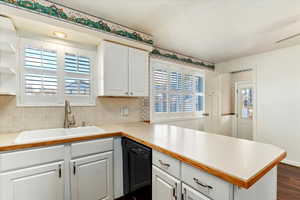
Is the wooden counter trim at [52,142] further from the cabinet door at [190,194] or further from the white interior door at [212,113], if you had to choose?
the white interior door at [212,113]

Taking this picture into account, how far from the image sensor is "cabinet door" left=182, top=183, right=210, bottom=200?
0.87 metres

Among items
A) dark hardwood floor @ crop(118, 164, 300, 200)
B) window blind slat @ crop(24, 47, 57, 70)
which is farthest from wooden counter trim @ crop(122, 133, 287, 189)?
window blind slat @ crop(24, 47, 57, 70)

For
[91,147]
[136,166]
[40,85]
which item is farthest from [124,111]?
[40,85]

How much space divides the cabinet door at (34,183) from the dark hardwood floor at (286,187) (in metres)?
0.80

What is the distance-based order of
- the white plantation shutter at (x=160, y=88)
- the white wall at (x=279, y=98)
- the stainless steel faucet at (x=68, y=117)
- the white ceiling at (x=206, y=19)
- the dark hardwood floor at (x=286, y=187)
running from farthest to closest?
the white plantation shutter at (x=160, y=88) < the white wall at (x=279, y=98) < the stainless steel faucet at (x=68, y=117) < the white ceiling at (x=206, y=19) < the dark hardwood floor at (x=286, y=187)

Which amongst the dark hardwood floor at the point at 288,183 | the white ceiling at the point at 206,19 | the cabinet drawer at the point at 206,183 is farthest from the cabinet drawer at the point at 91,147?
the dark hardwood floor at the point at 288,183

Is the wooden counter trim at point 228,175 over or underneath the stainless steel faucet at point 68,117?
underneath

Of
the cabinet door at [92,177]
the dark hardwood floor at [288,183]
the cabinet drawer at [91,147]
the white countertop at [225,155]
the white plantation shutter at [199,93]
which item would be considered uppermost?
the white plantation shutter at [199,93]

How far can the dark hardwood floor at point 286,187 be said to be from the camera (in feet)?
4.75

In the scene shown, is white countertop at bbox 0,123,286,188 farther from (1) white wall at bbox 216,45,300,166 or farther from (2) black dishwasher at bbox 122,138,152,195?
(1) white wall at bbox 216,45,300,166

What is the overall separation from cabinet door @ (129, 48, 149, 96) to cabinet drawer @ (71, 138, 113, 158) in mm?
842

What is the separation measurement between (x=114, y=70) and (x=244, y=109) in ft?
13.0

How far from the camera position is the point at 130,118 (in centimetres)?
254

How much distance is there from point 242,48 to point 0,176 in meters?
4.08
